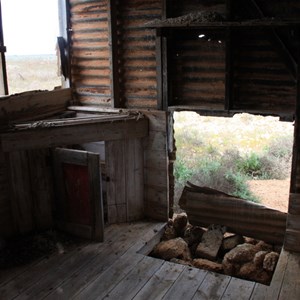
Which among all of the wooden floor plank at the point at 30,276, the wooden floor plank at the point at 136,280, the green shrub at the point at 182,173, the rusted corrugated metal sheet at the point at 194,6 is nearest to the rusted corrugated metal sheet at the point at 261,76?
the rusted corrugated metal sheet at the point at 194,6

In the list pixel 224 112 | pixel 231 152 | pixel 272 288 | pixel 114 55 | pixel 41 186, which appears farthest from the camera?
pixel 231 152

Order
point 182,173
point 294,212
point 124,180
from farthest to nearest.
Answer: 1. point 182,173
2. point 124,180
3. point 294,212

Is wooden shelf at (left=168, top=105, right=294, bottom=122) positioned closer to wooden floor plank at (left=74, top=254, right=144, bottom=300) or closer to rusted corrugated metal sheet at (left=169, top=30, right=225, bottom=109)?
rusted corrugated metal sheet at (left=169, top=30, right=225, bottom=109)

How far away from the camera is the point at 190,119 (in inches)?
750

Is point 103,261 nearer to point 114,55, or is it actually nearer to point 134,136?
point 134,136

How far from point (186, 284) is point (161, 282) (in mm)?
372

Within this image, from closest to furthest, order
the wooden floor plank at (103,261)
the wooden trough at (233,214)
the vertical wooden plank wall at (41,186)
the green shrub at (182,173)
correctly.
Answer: the wooden floor plank at (103,261) < the wooden trough at (233,214) < the vertical wooden plank wall at (41,186) < the green shrub at (182,173)

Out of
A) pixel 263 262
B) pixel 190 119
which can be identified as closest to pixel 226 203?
pixel 263 262

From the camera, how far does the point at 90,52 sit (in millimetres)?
7738

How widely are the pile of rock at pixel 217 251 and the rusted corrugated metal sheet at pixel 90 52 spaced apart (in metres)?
3.01

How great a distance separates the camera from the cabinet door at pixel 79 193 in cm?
675

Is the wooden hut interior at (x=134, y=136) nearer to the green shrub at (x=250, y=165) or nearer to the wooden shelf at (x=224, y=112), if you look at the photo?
the wooden shelf at (x=224, y=112)

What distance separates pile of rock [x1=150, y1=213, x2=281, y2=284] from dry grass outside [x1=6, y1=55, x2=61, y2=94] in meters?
6.97

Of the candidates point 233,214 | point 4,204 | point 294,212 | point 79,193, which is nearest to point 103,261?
point 79,193
